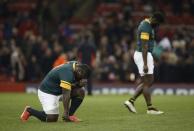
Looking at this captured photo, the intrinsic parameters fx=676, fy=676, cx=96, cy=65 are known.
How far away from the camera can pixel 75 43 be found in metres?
31.3

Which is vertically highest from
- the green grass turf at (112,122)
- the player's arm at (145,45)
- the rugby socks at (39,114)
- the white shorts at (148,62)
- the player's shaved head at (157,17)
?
the player's shaved head at (157,17)

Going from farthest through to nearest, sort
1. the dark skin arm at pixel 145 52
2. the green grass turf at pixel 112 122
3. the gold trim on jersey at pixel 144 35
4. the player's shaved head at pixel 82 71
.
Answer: the gold trim on jersey at pixel 144 35 → the dark skin arm at pixel 145 52 → the player's shaved head at pixel 82 71 → the green grass turf at pixel 112 122

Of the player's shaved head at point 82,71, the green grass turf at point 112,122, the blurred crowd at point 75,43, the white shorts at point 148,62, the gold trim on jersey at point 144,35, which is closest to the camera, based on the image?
the green grass turf at point 112,122

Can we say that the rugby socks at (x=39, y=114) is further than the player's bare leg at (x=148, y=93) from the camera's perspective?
No

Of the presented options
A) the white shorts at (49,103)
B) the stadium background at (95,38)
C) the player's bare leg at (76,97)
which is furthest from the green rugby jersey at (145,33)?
the stadium background at (95,38)

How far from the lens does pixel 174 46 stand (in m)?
30.7

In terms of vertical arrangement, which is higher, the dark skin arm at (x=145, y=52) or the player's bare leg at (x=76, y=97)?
the dark skin arm at (x=145, y=52)

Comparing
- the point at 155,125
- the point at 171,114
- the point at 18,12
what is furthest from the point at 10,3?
the point at 155,125

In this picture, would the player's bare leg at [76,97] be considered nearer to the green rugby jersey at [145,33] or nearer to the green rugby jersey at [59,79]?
the green rugby jersey at [59,79]

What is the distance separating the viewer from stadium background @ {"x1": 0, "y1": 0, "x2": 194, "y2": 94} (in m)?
30.1

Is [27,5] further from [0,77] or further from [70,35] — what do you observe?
[0,77]

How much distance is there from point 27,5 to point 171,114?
18.8m

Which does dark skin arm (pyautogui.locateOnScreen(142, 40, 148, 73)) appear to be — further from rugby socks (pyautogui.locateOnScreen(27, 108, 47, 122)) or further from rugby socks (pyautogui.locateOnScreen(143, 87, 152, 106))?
rugby socks (pyautogui.locateOnScreen(27, 108, 47, 122))

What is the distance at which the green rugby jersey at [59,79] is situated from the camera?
1388 cm
